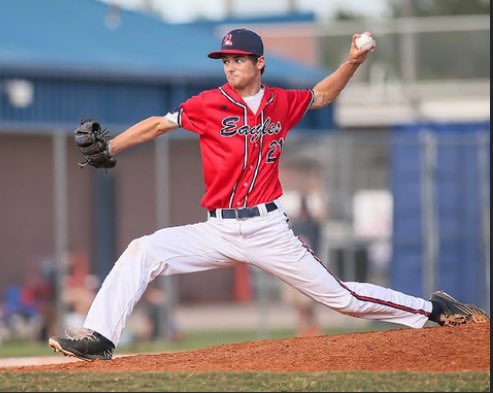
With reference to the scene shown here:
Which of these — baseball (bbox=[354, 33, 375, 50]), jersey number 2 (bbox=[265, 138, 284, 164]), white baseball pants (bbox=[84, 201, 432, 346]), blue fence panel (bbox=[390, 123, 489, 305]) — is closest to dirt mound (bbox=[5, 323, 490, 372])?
white baseball pants (bbox=[84, 201, 432, 346])

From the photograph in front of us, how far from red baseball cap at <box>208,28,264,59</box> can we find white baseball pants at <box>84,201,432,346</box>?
0.90m

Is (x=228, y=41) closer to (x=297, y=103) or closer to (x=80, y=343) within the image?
(x=297, y=103)

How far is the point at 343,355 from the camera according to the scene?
301 inches

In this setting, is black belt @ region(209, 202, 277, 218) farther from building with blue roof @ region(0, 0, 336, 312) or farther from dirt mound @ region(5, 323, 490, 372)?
building with blue roof @ region(0, 0, 336, 312)

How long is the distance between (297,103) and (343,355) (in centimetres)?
152

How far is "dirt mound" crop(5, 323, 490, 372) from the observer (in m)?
7.34

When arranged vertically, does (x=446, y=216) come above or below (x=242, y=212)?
below

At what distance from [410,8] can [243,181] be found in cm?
1964

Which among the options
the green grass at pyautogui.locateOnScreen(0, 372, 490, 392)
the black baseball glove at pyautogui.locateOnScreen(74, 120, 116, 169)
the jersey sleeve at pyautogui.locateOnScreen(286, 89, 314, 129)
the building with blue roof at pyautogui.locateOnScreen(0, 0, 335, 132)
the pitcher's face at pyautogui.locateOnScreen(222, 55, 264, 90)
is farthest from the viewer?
the building with blue roof at pyautogui.locateOnScreen(0, 0, 335, 132)

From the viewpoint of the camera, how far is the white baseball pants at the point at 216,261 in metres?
7.43

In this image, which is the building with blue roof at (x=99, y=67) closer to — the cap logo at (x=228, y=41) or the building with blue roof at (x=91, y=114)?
the building with blue roof at (x=91, y=114)

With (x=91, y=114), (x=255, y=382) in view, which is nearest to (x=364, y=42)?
(x=255, y=382)

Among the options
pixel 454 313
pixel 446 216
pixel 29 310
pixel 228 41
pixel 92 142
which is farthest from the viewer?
pixel 446 216

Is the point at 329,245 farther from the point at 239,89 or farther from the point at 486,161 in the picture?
the point at 239,89
